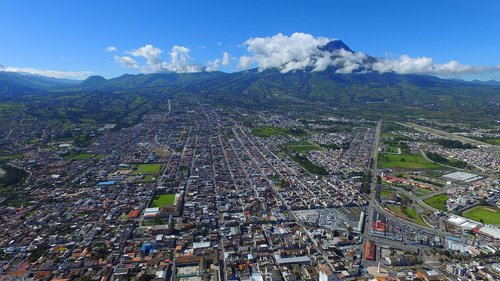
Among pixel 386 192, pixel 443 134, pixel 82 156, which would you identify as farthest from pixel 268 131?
pixel 386 192

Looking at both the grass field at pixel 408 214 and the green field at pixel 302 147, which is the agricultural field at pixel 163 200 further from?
the green field at pixel 302 147

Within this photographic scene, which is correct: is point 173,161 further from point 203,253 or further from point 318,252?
point 318,252

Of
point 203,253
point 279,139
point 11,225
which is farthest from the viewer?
point 279,139

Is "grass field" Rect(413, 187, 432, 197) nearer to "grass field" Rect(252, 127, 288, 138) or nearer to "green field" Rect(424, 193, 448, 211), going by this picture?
"green field" Rect(424, 193, 448, 211)

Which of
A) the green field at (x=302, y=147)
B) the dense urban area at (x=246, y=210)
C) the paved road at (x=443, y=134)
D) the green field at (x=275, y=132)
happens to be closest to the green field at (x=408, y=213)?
the dense urban area at (x=246, y=210)

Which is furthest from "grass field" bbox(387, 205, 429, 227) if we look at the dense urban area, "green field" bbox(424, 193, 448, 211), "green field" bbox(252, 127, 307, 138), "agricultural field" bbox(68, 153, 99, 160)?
"agricultural field" bbox(68, 153, 99, 160)

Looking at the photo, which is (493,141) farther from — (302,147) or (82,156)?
(82,156)

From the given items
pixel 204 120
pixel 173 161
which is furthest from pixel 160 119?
pixel 173 161
